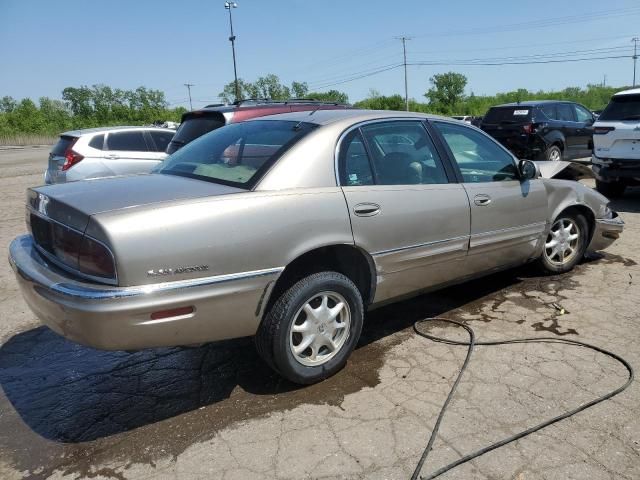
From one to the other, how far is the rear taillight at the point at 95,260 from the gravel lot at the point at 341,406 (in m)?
0.91

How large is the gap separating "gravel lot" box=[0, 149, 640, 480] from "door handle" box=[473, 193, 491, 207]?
0.92 m

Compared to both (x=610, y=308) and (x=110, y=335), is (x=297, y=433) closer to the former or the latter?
(x=110, y=335)

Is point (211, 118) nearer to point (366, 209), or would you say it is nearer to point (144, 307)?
point (366, 209)

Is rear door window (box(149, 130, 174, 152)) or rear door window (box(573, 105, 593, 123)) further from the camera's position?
rear door window (box(573, 105, 593, 123))

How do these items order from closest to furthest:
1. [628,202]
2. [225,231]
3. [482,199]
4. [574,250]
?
1. [225,231]
2. [482,199]
3. [574,250]
4. [628,202]

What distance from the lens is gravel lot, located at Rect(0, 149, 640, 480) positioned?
8.24 ft

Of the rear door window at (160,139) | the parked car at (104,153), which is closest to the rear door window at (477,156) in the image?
the parked car at (104,153)

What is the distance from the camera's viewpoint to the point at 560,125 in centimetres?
1299

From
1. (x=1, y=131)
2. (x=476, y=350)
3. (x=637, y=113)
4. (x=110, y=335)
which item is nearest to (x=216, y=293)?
(x=110, y=335)

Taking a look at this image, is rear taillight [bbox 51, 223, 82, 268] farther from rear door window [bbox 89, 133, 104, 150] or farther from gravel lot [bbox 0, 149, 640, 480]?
rear door window [bbox 89, 133, 104, 150]

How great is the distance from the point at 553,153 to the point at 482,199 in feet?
33.3

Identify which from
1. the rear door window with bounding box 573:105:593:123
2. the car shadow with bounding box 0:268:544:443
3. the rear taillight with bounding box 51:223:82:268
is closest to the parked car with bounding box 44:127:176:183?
the car shadow with bounding box 0:268:544:443

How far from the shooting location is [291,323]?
9.80ft

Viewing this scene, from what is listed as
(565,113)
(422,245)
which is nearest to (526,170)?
(422,245)
